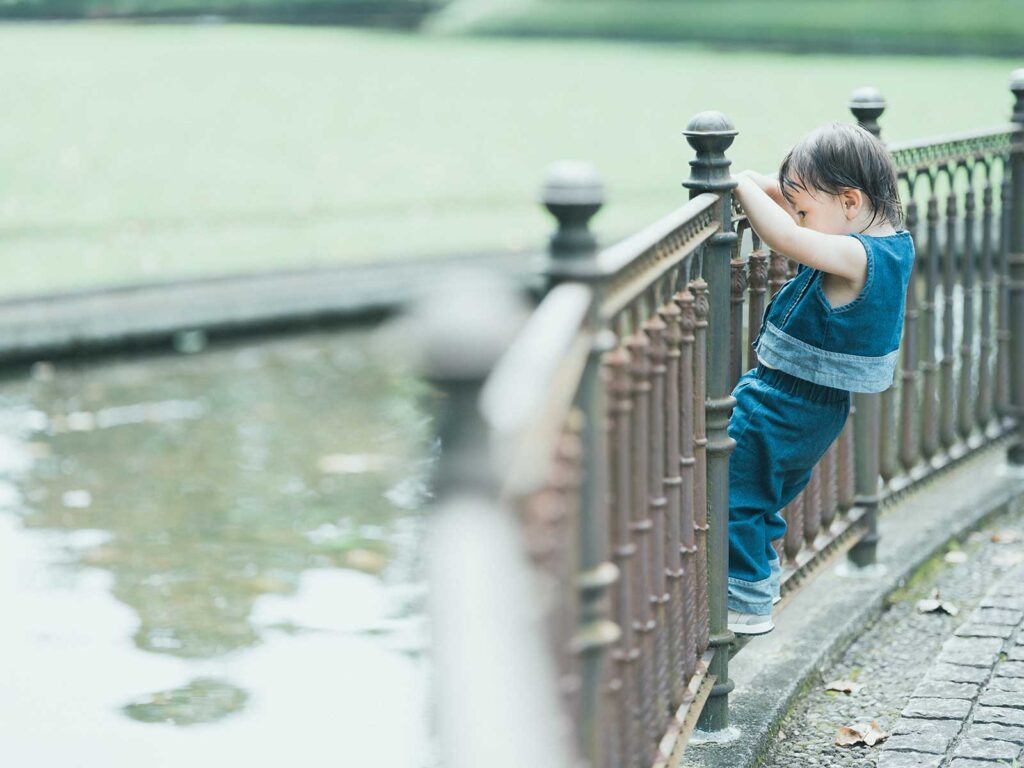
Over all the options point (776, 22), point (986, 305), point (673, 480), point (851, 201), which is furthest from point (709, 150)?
point (776, 22)

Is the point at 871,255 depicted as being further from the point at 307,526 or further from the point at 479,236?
the point at 479,236

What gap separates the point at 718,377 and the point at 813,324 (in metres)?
0.25

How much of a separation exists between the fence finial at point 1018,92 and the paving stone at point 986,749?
2694 millimetres

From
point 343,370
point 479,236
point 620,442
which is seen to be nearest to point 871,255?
point 620,442

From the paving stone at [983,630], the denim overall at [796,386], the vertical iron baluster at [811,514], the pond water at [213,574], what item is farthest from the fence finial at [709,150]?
the paving stone at [983,630]

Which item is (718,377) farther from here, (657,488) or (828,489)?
(828,489)

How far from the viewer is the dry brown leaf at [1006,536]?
5.35 meters

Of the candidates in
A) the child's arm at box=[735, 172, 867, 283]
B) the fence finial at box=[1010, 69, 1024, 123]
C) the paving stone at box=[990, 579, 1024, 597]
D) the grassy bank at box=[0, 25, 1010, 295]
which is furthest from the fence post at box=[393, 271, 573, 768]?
the grassy bank at box=[0, 25, 1010, 295]

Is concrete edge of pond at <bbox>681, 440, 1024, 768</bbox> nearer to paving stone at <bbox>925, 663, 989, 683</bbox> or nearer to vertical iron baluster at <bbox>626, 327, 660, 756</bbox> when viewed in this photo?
paving stone at <bbox>925, 663, 989, 683</bbox>

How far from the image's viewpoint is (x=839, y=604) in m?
4.60

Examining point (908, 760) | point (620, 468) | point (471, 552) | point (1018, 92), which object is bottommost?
point (908, 760)

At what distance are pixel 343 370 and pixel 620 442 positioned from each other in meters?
7.54

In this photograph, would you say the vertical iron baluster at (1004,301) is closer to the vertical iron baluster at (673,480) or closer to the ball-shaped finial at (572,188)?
the vertical iron baluster at (673,480)

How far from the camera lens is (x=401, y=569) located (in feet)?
18.8
